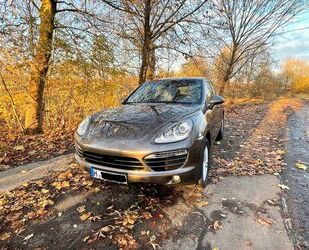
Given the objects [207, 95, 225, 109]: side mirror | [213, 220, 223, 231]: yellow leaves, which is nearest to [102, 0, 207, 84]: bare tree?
[207, 95, 225, 109]: side mirror

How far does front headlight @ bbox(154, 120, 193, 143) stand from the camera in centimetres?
325

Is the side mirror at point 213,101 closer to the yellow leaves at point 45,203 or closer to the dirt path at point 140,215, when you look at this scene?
the dirt path at point 140,215

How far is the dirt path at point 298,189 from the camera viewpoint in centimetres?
314

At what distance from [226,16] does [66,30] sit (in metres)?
11.7

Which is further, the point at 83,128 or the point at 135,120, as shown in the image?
the point at 83,128

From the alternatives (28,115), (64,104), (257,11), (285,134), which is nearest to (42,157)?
(28,115)

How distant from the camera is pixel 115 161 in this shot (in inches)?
128

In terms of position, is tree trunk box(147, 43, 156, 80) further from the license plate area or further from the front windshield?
the license plate area

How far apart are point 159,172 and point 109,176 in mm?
606

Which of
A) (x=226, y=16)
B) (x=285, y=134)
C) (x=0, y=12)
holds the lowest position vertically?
(x=285, y=134)

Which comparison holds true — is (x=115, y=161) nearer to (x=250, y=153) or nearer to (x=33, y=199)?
(x=33, y=199)

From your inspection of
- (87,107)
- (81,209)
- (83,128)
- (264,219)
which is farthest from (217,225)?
(87,107)

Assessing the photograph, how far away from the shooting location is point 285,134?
27.4 ft

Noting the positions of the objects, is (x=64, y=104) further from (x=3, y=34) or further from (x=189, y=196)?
(x=189, y=196)
